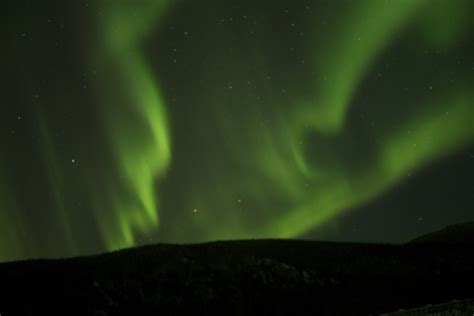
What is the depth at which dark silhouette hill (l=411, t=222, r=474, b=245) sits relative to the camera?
5385 cm

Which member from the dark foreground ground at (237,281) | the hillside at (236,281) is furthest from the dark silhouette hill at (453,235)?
the dark foreground ground at (237,281)

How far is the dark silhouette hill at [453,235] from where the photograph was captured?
2120 inches

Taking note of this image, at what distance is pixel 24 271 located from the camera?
Result: 3256cm

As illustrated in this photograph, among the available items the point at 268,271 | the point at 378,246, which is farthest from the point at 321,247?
the point at 268,271

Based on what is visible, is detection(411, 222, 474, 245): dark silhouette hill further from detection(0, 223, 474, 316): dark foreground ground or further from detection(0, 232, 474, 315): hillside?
detection(0, 223, 474, 316): dark foreground ground

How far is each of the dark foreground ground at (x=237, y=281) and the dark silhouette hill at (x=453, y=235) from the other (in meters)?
15.1

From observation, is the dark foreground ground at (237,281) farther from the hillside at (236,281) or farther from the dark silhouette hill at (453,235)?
the dark silhouette hill at (453,235)

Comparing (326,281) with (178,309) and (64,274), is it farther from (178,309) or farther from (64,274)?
(64,274)

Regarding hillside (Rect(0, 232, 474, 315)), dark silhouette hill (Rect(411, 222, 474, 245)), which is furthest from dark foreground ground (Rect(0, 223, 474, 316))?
dark silhouette hill (Rect(411, 222, 474, 245))

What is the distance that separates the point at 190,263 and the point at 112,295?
658 cm

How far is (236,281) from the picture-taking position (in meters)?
30.3

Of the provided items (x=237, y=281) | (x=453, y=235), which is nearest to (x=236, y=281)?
(x=237, y=281)

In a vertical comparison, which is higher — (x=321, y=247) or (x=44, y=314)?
(x=321, y=247)

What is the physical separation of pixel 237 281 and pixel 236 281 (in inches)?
2.0
